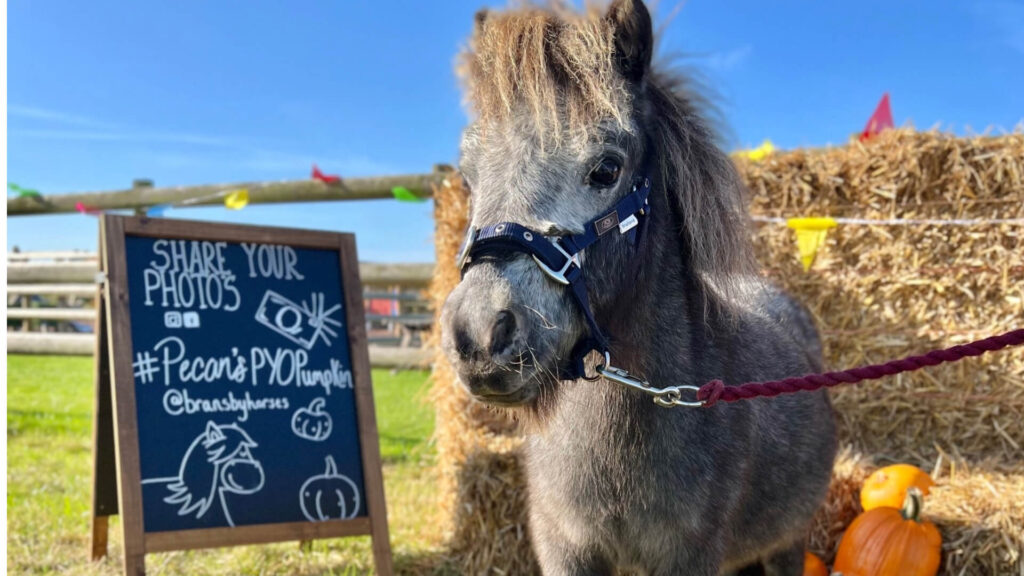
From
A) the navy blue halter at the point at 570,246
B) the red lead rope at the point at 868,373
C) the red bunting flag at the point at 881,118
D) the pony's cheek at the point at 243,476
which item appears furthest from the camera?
the red bunting flag at the point at 881,118

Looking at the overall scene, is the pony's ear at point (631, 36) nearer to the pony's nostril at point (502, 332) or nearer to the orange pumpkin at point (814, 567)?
the pony's nostril at point (502, 332)

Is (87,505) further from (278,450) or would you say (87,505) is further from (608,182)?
(608,182)

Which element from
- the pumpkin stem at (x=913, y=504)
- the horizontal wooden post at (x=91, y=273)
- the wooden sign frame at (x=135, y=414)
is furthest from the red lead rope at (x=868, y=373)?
the horizontal wooden post at (x=91, y=273)

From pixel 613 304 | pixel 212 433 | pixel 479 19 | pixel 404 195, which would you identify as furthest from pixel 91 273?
pixel 613 304

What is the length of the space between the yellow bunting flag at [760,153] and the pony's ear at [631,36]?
2.86m

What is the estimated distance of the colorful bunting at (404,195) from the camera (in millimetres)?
6555

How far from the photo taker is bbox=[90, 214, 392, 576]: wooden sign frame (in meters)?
3.04

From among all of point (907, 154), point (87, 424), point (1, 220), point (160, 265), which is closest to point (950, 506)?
point (907, 154)

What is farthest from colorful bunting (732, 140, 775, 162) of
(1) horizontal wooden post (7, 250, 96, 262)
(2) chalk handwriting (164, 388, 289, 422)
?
(1) horizontal wooden post (7, 250, 96, 262)

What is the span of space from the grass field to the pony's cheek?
645mm

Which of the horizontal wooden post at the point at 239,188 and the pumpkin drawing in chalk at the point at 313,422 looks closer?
the pumpkin drawing in chalk at the point at 313,422

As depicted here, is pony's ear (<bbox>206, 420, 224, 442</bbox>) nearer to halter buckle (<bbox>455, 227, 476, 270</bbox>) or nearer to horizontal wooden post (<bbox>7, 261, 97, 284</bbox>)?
halter buckle (<bbox>455, 227, 476, 270</bbox>)

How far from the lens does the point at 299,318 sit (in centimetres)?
366

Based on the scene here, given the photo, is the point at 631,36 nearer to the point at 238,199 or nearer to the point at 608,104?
the point at 608,104
